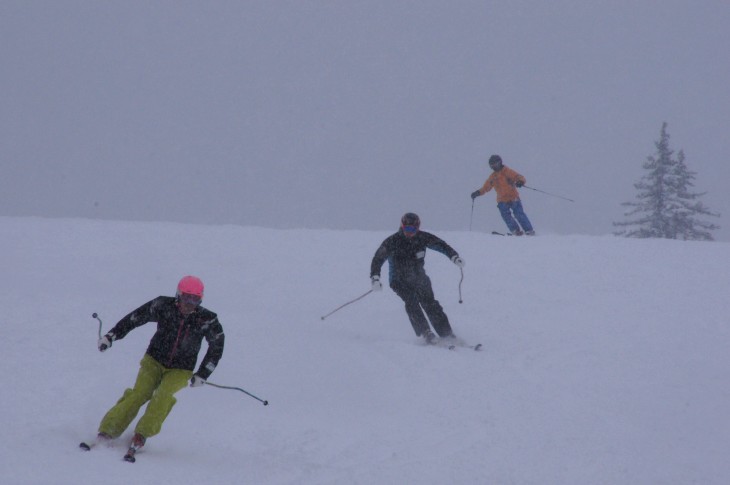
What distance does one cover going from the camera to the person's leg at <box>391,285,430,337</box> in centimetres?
981

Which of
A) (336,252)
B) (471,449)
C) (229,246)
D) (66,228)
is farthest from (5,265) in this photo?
(471,449)

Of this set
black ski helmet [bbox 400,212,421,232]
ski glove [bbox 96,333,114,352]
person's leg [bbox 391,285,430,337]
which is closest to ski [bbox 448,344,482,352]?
person's leg [bbox 391,285,430,337]

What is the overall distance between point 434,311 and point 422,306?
21 cm

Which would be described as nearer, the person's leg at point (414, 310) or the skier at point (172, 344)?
the skier at point (172, 344)

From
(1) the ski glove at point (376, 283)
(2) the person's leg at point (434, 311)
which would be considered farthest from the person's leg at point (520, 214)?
(1) the ski glove at point (376, 283)

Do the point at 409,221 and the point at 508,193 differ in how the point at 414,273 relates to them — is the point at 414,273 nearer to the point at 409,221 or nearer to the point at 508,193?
the point at 409,221

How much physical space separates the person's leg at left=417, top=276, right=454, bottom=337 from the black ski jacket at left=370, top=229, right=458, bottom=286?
0.29 m

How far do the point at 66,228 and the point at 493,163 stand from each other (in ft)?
29.1

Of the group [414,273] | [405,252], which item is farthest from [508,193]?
[414,273]

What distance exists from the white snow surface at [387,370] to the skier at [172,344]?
1.47 feet

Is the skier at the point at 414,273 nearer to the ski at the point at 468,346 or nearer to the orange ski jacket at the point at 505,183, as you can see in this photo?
the ski at the point at 468,346

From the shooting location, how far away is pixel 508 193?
16.4m

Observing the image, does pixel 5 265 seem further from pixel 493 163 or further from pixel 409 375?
pixel 493 163

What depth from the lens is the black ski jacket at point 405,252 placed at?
10.2m
